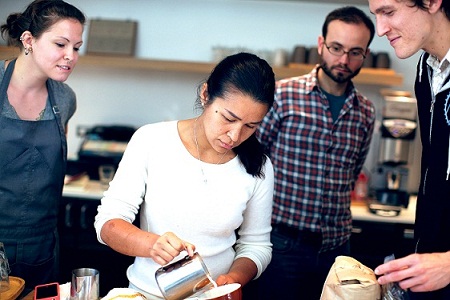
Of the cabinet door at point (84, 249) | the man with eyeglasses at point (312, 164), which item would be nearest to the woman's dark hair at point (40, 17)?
the man with eyeglasses at point (312, 164)

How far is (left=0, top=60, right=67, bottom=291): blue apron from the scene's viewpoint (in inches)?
83.0

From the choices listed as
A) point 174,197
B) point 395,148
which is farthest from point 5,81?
point 395,148

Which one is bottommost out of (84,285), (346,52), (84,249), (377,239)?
(84,249)

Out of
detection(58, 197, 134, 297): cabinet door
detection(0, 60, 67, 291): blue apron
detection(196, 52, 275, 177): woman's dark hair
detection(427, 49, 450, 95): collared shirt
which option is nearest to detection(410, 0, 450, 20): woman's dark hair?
detection(427, 49, 450, 95): collared shirt

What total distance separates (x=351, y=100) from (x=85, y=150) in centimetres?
169

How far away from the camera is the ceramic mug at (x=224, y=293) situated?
4.63 feet

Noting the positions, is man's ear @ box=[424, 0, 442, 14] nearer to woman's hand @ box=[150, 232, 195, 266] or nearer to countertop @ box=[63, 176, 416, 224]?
woman's hand @ box=[150, 232, 195, 266]

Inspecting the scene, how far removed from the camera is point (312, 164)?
2562 mm

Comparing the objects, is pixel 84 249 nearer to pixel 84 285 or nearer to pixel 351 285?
pixel 84 285

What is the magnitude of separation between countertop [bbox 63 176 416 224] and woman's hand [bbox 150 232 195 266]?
182cm

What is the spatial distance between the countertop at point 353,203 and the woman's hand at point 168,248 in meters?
1.82

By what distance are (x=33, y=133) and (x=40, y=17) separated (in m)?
0.41

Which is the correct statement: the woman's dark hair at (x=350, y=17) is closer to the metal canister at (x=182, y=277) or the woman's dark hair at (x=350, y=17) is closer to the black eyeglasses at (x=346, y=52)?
the black eyeglasses at (x=346, y=52)

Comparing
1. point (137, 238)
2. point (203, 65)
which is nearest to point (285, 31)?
point (203, 65)
